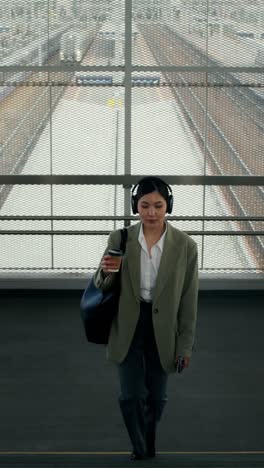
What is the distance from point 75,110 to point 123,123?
17.8 inches

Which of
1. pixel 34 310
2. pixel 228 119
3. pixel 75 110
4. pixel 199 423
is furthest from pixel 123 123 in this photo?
pixel 199 423

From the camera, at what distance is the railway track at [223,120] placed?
836 cm

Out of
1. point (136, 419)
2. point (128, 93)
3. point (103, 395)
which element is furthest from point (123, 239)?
point (128, 93)

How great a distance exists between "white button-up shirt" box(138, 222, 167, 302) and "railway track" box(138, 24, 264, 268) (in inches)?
157

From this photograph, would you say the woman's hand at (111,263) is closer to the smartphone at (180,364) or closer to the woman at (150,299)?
the woman at (150,299)

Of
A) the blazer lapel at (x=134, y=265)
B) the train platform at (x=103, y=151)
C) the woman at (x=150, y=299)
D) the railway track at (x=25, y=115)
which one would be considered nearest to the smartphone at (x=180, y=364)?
the woman at (x=150, y=299)

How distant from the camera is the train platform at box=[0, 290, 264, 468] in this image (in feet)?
17.4

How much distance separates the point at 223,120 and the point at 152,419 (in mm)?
4254

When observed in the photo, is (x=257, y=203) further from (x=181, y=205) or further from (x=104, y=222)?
(x=104, y=222)

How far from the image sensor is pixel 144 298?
4.52m

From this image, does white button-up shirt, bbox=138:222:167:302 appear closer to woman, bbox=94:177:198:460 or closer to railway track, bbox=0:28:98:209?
woman, bbox=94:177:198:460

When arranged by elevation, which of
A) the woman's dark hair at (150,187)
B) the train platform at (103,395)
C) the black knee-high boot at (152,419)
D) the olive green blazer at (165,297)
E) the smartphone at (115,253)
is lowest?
the train platform at (103,395)

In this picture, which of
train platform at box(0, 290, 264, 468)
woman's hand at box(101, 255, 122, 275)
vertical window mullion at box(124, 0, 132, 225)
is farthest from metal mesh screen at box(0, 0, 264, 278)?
woman's hand at box(101, 255, 122, 275)

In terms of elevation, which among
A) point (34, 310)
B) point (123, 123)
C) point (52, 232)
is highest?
point (123, 123)
